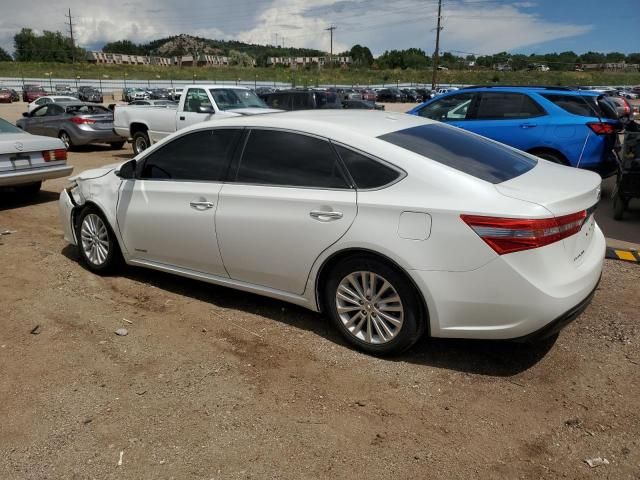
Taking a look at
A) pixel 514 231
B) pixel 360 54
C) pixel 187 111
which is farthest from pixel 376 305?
pixel 360 54

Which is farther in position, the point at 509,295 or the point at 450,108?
the point at 450,108

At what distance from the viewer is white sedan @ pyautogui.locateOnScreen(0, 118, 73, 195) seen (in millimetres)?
7719

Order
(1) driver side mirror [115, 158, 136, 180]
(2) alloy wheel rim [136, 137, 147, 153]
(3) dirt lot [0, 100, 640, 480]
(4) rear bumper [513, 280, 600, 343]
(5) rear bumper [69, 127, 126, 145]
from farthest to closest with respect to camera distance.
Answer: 1. (5) rear bumper [69, 127, 126, 145]
2. (2) alloy wheel rim [136, 137, 147, 153]
3. (1) driver side mirror [115, 158, 136, 180]
4. (4) rear bumper [513, 280, 600, 343]
5. (3) dirt lot [0, 100, 640, 480]

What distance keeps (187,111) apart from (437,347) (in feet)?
33.0

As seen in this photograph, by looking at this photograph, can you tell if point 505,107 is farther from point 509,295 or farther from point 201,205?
point 509,295

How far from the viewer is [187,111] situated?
12.3 m

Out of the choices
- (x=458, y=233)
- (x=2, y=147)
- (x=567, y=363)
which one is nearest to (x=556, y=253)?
(x=458, y=233)

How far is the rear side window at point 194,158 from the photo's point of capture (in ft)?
13.9

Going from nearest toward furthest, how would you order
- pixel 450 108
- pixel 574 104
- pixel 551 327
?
pixel 551 327 < pixel 574 104 < pixel 450 108

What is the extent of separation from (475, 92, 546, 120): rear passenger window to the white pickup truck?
4.46 m

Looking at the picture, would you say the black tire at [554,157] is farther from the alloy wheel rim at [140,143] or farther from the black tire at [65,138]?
the black tire at [65,138]

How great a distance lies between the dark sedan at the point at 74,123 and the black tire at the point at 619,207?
41.6 feet

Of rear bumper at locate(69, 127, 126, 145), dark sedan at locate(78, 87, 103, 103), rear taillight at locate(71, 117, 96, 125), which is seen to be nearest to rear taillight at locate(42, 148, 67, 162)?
rear bumper at locate(69, 127, 126, 145)

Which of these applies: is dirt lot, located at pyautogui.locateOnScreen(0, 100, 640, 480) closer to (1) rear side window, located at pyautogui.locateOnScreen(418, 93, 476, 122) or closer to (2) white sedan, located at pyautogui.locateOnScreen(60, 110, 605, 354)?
(2) white sedan, located at pyautogui.locateOnScreen(60, 110, 605, 354)
